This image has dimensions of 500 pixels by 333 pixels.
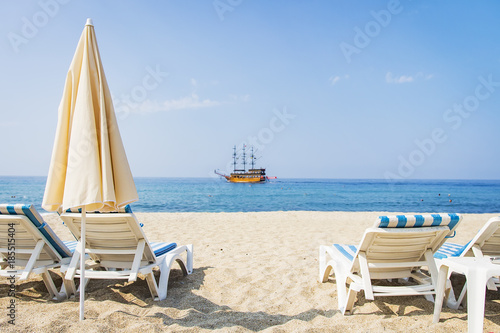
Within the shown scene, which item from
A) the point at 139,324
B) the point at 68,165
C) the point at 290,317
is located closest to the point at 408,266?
the point at 290,317

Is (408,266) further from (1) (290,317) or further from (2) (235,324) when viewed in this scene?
(2) (235,324)

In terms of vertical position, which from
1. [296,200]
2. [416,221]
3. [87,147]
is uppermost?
[87,147]

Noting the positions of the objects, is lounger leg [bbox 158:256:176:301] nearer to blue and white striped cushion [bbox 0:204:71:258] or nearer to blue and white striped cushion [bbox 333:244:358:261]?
blue and white striped cushion [bbox 0:204:71:258]

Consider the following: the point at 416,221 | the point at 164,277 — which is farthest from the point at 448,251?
the point at 164,277

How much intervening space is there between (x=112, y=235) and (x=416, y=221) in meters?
2.95

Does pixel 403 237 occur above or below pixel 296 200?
above

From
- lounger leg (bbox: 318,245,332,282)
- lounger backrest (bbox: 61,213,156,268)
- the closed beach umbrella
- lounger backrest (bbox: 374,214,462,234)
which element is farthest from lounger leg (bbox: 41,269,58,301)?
lounger backrest (bbox: 374,214,462,234)

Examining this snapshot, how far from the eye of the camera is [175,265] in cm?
473

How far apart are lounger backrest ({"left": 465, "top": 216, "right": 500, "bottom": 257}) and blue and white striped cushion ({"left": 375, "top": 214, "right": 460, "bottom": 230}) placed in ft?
1.13

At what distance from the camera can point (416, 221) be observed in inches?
112

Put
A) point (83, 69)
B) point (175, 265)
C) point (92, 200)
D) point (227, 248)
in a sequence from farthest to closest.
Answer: point (227, 248), point (175, 265), point (83, 69), point (92, 200)

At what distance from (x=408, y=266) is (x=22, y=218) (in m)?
3.74

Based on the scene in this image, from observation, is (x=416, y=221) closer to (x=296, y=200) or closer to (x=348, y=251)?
(x=348, y=251)

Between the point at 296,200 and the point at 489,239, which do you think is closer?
the point at 489,239
